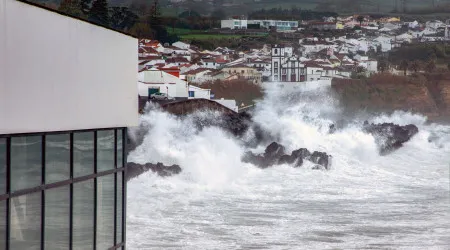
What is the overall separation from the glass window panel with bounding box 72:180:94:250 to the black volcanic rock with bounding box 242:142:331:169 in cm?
2579

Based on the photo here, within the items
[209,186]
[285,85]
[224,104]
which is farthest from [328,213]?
[285,85]

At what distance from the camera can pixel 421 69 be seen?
161ft

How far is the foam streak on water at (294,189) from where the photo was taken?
16.9m

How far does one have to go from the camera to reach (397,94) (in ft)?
156

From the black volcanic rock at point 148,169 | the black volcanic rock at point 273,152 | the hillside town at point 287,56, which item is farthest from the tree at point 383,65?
the black volcanic rock at point 148,169

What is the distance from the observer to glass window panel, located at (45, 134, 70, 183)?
19.2ft

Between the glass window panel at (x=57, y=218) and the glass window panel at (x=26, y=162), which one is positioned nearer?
the glass window panel at (x=26, y=162)

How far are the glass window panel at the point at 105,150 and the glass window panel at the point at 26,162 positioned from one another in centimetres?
85

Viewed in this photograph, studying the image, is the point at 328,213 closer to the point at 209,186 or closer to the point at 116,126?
the point at 209,186

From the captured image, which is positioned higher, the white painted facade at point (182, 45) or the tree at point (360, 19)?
the tree at point (360, 19)

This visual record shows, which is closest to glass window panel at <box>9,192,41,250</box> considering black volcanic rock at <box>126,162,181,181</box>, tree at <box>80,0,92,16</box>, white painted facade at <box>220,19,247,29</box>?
black volcanic rock at <box>126,162,181,181</box>

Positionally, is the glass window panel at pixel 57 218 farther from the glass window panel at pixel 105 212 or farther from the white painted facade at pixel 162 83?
the white painted facade at pixel 162 83

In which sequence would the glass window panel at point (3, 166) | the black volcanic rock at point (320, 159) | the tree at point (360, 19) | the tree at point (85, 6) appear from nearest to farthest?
1. the glass window panel at point (3, 166)
2. the black volcanic rock at point (320, 159)
3. the tree at point (85, 6)
4. the tree at point (360, 19)

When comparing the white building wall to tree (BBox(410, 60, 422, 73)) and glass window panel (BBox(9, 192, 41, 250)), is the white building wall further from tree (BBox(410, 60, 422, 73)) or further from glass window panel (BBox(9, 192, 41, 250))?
glass window panel (BBox(9, 192, 41, 250))
